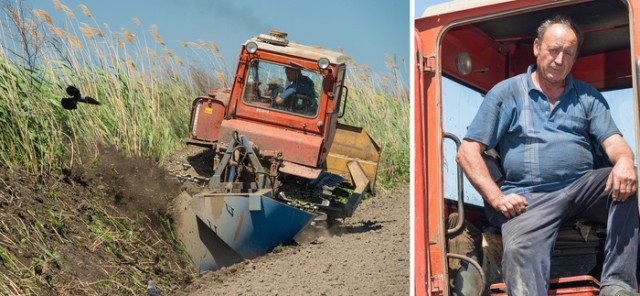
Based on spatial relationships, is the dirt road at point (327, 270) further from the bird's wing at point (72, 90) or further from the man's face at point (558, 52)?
the man's face at point (558, 52)

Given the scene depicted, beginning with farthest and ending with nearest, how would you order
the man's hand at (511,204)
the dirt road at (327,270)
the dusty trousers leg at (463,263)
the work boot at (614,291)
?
the dirt road at (327,270)
the dusty trousers leg at (463,263)
the man's hand at (511,204)
the work boot at (614,291)

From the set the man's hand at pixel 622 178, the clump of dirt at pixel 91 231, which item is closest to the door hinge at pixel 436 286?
the man's hand at pixel 622 178

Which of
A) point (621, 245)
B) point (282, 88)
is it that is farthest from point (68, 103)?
point (621, 245)

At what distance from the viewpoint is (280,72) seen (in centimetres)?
1230

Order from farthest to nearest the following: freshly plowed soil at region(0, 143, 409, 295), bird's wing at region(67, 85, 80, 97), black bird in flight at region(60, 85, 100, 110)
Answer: black bird in flight at region(60, 85, 100, 110)
bird's wing at region(67, 85, 80, 97)
freshly plowed soil at region(0, 143, 409, 295)

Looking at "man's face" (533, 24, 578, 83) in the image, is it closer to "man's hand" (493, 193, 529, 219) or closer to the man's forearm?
the man's forearm

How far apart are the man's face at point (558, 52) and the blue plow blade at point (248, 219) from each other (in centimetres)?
564

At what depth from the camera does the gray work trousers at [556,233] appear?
427cm

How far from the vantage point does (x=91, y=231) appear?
8.51 metres

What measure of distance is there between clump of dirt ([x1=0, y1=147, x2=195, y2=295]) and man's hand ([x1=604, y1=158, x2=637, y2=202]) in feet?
13.2

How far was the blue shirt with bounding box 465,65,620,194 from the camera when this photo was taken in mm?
4527

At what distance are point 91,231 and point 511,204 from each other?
197 inches

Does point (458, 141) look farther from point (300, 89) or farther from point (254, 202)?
point (300, 89)

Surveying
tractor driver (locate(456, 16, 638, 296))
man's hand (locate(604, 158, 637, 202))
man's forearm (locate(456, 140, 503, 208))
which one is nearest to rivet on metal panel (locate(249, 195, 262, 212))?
tractor driver (locate(456, 16, 638, 296))
